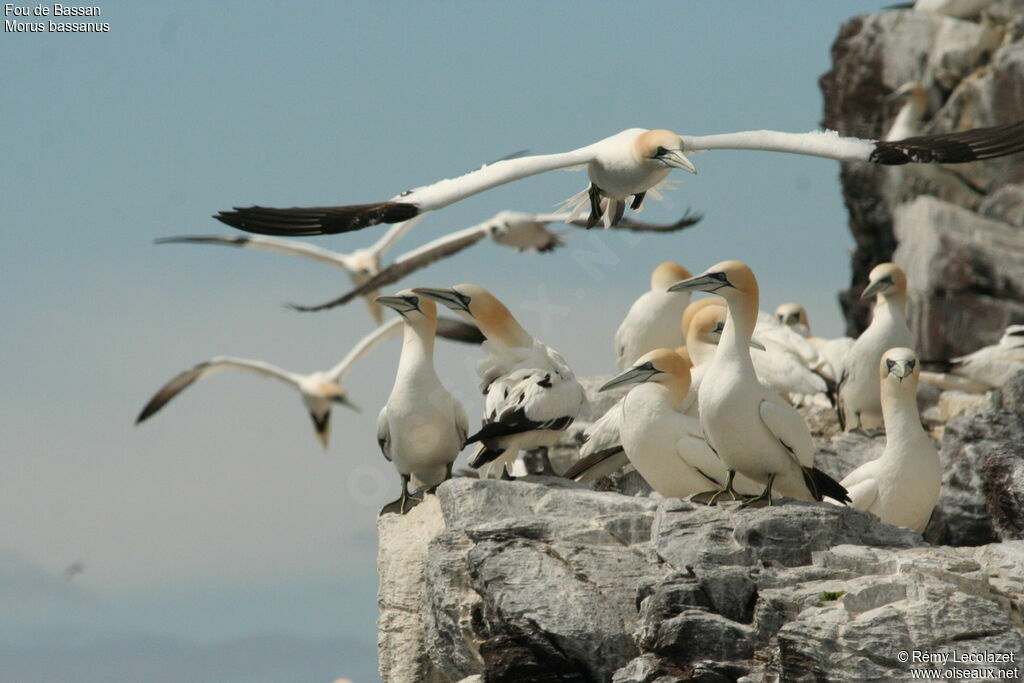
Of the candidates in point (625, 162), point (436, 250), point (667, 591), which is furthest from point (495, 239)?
point (667, 591)

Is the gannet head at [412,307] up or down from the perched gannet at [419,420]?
up

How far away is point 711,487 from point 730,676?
7.10 ft

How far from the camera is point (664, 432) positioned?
8422 mm

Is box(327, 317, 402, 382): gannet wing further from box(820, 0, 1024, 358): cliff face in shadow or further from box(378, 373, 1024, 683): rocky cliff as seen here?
box(378, 373, 1024, 683): rocky cliff

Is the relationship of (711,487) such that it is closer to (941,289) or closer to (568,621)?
(568,621)

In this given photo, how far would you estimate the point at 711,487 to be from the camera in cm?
841

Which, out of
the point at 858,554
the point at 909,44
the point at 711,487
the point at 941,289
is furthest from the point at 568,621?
the point at 909,44

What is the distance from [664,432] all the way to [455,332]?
14.0ft

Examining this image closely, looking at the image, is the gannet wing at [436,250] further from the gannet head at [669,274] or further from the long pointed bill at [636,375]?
the long pointed bill at [636,375]

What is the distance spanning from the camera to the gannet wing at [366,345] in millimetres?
20198

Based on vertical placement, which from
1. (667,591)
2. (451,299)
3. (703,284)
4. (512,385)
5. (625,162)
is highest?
(625,162)

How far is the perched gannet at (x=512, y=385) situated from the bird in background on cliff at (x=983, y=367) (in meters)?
5.28

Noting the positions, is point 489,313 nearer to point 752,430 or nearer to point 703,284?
point 703,284

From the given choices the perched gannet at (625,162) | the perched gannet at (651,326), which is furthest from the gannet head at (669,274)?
the perched gannet at (625,162)
